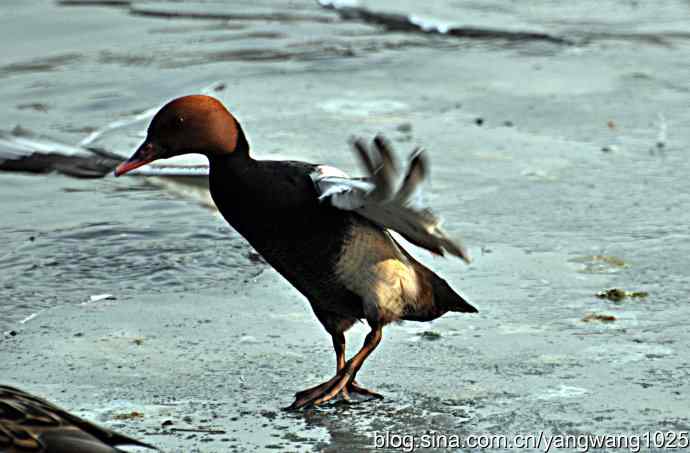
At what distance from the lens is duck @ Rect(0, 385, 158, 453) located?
3324 millimetres

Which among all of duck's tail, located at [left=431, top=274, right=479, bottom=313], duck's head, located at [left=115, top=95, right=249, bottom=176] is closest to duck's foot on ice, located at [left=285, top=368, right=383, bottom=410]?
duck's tail, located at [left=431, top=274, right=479, bottom=313]

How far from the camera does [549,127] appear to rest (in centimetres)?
850

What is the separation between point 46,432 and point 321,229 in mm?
1453

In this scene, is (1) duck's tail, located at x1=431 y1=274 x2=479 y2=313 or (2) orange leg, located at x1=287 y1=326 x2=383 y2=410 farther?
(1) duck's tail, located at x1=431 y1=274 x2=479 y2=313

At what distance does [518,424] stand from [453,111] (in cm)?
478

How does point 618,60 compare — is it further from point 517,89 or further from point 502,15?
point 502,15

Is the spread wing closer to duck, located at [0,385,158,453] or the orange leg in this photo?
the orange leg

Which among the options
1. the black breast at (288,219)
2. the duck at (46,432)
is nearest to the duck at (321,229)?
the black breast at (288,219)

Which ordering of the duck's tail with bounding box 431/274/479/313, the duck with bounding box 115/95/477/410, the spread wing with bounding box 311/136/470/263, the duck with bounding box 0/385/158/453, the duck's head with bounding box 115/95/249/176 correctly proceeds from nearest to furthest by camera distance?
the duck with bounding box 0/385/158/453 < the spread wing with bounding box 311/136/470/263 < the duck with bounding box 115/95/477/410 < the duck's head with bounding box 115/95/249/176 < the duck's tail with bounding box 431/274/479/313

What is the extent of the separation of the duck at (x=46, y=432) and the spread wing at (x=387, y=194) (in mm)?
1175

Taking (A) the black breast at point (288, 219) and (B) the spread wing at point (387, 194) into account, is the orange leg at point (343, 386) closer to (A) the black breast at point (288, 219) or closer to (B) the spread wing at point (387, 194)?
(A) the black breast at point (288, 219)

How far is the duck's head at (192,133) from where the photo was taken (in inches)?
187

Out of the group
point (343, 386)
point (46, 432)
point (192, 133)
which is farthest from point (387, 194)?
point (46, 432)

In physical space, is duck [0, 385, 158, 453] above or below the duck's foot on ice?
above
